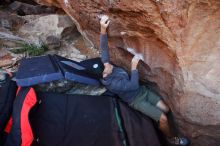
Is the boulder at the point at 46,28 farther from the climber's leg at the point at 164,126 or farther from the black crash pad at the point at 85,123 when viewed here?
the climber's leg at the point at 164,126

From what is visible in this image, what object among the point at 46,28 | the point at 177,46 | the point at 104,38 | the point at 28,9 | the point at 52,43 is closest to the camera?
the point at 177,46

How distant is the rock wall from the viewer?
262 centimetres

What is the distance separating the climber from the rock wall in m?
0.13

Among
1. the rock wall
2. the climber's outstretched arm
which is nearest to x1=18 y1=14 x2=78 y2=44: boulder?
the rock wall

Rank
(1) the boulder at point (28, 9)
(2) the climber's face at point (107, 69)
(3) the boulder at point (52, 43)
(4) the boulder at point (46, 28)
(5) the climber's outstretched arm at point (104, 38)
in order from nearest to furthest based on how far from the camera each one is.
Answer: (5) the climber's outstretched arm at point (104, 38), (2) the climber's face at point (107, 69), (3) the boulder at point (52, 43), (4) the boulder at point (46, 28), (1) the boulder at point (28, 9)

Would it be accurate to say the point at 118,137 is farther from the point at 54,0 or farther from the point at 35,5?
the point at 35,5

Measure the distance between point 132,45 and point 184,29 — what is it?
2.76 feet

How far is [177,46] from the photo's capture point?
2824 millimetres

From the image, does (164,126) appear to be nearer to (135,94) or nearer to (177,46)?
(135,94)

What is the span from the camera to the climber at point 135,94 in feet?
11.5

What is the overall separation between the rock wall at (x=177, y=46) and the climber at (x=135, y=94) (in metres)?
0.13

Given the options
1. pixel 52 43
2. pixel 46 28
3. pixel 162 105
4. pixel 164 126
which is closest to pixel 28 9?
pixel 46 28

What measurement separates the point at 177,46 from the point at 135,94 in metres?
0.99

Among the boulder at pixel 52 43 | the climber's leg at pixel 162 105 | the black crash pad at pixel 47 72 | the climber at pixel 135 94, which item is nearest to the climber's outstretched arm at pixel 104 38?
the climber at pixel 135 94
